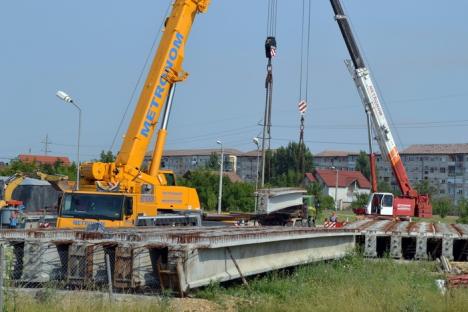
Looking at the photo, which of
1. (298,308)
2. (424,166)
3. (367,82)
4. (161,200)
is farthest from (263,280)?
(424,166)

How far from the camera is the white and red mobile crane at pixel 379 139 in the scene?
133 feet

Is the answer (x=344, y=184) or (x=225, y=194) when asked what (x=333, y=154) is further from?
(x=225, y=194)

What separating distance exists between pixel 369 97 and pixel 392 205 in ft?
20.1

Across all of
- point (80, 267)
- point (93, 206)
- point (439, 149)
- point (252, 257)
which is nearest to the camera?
point (80, 267)

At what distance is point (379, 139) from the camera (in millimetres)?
41688

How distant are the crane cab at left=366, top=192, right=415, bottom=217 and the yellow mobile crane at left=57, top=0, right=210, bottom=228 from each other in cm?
1843

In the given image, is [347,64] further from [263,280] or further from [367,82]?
[263,280]

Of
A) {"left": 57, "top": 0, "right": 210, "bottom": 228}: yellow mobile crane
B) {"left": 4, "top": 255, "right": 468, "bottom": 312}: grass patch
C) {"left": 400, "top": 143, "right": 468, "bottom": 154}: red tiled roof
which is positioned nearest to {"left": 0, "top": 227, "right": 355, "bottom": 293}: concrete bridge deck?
{"left": 4, "top": 255, "right": 468, "bottom": 312}: grass patch

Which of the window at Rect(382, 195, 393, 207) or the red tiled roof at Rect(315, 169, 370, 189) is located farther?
the red tiled roof at Rect(315, 169, 370, 189)

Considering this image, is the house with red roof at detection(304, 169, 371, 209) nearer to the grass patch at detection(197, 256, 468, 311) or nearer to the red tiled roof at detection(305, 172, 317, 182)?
the red tiled roof at detection(305, 172, 317, 182)

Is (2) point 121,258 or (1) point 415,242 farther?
(1) point 415,242

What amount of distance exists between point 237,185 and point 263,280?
2174 inches

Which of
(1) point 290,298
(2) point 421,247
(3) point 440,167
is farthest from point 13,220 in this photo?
→ (3) point 440,167

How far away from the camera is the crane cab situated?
135 ft
